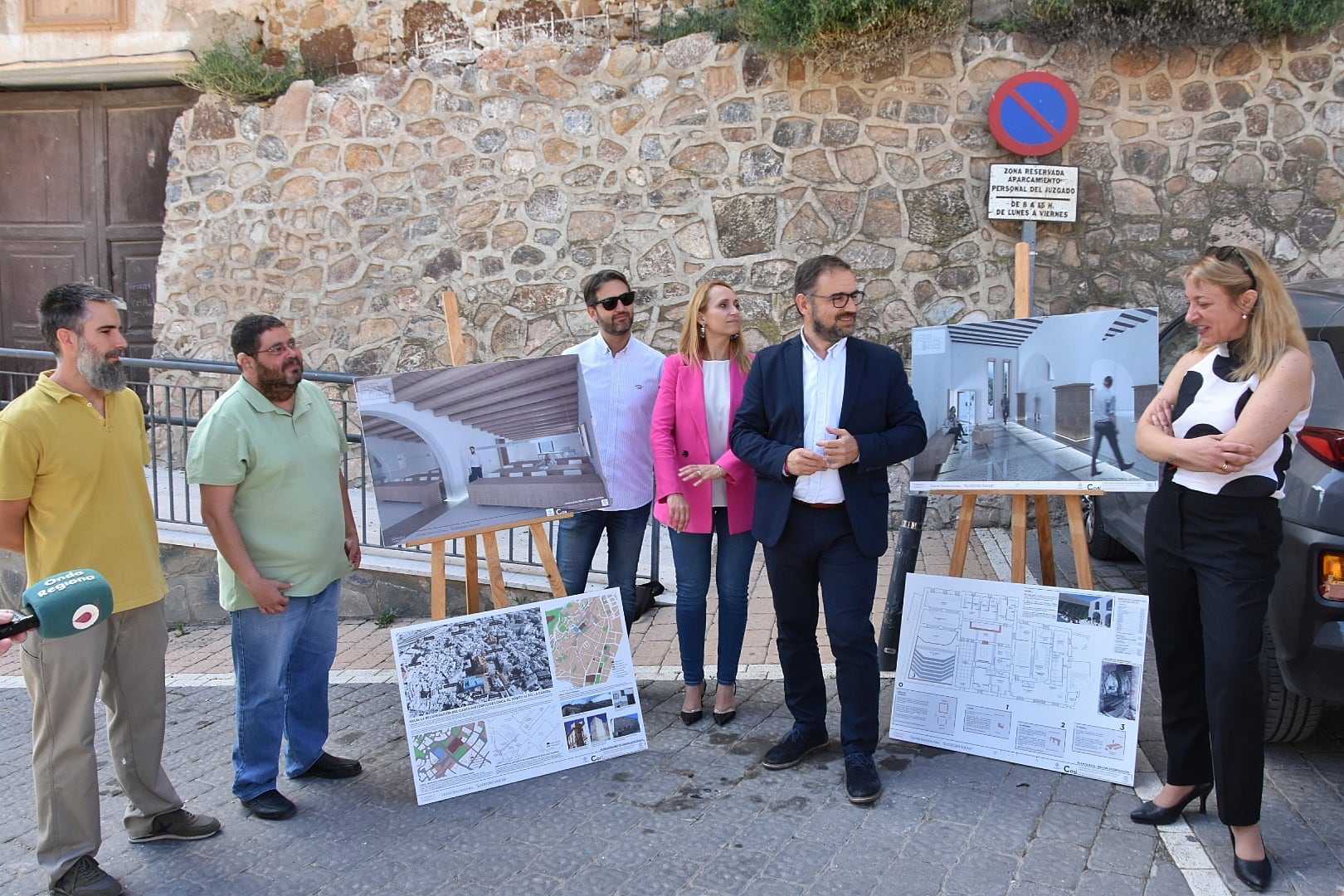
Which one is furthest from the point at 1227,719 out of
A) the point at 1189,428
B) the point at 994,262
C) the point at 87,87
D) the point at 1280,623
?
the point at 87,87

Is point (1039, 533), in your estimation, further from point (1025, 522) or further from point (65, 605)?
point (65, 605)

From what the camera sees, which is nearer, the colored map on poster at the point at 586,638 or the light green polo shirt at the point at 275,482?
the light green polo shirt at the point at 275,482

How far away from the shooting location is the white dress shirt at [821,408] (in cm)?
384

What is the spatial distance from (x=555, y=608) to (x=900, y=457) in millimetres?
1493

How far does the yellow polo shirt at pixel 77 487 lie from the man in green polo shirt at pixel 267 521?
228 mm

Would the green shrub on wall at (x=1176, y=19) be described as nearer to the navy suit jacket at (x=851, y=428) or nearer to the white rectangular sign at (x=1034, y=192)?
the white rectangular sign at (x=1034, y=192)

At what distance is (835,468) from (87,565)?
8.32 feet

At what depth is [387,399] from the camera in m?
4.08

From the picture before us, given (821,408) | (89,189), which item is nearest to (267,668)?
(821,408)

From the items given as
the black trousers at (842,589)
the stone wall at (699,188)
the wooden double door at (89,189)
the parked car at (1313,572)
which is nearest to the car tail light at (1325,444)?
the parked car at (1313,572)

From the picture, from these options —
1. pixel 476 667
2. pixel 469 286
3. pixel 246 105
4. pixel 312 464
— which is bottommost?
pixel 476 667

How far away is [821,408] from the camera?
3.91 metres

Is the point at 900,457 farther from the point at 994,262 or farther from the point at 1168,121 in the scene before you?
the point at 1168,121

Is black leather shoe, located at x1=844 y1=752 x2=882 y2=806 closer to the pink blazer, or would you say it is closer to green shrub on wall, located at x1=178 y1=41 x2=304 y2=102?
the pink blazer
